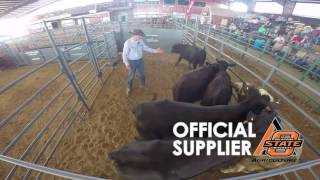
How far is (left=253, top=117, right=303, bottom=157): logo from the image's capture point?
1904 millimetres

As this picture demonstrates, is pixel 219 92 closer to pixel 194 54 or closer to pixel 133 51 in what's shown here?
pixel 133 51

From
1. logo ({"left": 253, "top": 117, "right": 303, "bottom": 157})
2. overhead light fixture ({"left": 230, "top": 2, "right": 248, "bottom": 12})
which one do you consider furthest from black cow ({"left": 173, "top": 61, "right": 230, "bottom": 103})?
overhead light fixture ({"left": 230, "top": 2, "right": 248, "bottom": 12})

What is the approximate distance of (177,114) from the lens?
217 centimetres

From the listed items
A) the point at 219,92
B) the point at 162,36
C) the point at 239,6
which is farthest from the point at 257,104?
the point at 239,6

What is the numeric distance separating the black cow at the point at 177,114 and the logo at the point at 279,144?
1.39ft

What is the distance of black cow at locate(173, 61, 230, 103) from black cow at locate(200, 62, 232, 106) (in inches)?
7.7

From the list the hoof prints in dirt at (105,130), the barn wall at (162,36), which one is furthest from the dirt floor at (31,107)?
the barn wall at (162,36)

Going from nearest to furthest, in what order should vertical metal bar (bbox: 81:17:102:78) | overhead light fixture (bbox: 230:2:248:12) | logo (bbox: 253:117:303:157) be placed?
logo (bbox: 253:117:303:157) < vertical metal bar (bbox: 81:17:102:78) < overhead light fixture (bbox: 230:2:248:12)

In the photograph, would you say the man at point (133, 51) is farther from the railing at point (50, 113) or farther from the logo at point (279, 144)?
the logo at point (279, 144)

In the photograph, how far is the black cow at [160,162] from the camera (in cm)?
176

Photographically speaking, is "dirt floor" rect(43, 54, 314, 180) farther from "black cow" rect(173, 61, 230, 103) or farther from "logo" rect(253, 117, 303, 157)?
"black cow" rect(173, 61, 230, 103)

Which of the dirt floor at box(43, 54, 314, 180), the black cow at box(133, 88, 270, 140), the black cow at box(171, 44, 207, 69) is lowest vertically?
the dirt floor at box(43, 54, 314, 180)

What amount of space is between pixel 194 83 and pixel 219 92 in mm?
558

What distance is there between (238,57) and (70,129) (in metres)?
7.54
